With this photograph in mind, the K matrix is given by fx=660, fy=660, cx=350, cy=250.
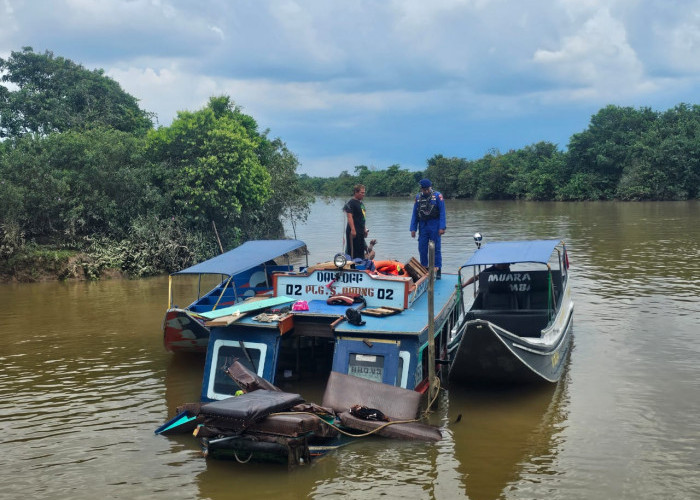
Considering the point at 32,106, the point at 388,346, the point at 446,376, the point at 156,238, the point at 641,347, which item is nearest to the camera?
the point at 388,346

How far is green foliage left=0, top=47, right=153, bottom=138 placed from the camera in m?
34.8

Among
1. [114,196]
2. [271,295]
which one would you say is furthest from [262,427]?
[114,196]

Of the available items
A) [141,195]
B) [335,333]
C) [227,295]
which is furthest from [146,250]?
[335,333]

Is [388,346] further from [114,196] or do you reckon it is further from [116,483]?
[114,196]

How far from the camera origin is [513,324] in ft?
38.5

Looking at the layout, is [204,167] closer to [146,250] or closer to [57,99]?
[146,250]

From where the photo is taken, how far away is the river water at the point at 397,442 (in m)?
7.35

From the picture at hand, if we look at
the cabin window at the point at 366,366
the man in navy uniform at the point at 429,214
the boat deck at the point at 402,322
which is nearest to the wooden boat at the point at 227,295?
the boat deck at the point at 402,322

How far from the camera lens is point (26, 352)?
42.6 ft

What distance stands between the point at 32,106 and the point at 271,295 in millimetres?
30091

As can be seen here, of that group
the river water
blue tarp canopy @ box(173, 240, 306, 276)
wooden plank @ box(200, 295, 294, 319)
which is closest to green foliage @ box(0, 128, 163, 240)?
the river water

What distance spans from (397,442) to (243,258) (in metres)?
5.39

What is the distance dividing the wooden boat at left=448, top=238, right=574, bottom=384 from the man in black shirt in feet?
8.66

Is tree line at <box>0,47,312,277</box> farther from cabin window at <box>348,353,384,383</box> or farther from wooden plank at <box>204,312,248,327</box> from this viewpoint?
cabin window at <box>348,353,384,383</box>
